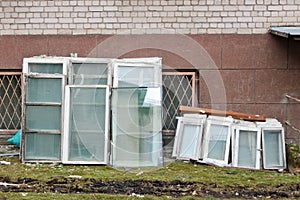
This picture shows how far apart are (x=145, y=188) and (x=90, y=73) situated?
2.30 meters

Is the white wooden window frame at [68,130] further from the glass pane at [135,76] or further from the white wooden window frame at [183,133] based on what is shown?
the white wooden window frame at [183,133]

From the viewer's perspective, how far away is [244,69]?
698 cm

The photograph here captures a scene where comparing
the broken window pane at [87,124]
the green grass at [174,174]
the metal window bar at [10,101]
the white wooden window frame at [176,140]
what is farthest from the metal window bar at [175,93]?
the metal window bar at [10,101]

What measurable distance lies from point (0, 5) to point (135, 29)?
2209mm

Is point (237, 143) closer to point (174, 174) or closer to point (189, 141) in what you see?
point (189, 141)

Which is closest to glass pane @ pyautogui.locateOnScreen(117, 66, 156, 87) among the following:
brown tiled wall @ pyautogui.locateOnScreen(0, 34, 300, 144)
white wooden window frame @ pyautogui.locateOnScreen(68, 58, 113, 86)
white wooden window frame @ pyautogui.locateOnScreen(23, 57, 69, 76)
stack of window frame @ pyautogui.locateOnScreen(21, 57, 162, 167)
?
stack of window frame @ pyautogui.locateOnScreen(21, 57, 162, 167)

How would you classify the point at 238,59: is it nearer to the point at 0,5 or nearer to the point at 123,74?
the point at 123,74

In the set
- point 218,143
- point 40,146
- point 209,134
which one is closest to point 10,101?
point 40,146

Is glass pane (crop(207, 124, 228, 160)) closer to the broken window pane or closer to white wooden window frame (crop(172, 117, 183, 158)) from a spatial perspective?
white wooden window frame (crop(172, 117, 183, 158))

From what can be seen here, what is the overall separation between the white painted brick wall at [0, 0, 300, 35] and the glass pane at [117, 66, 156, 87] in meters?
0.77

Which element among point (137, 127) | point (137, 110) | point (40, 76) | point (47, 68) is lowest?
point (137, 127)

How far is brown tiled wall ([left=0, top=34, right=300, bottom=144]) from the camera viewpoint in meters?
6.95

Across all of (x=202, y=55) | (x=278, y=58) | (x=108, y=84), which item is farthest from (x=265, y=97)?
(x=108, y=84)

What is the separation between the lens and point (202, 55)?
701 cm
